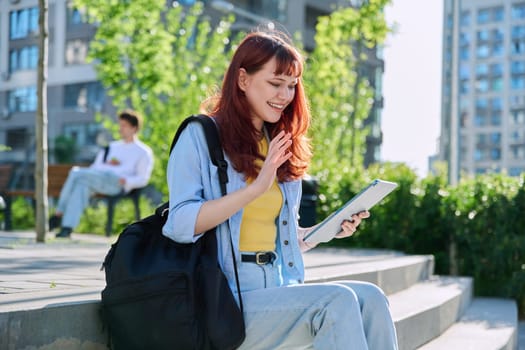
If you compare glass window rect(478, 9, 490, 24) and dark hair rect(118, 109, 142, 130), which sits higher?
glass window rect(478, 9, 490, 24)

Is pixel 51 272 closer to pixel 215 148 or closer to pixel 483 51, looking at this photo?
pixel 215 148

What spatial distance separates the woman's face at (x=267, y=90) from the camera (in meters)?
3.36

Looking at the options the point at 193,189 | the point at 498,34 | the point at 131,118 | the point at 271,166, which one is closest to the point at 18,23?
the point at 131,118

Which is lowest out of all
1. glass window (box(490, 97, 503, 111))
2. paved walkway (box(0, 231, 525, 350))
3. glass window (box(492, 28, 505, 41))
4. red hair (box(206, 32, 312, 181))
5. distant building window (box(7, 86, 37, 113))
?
paved walkway (box(0, 231, 525, 350))

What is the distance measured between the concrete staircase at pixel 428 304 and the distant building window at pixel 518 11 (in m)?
112

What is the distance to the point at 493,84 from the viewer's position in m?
116

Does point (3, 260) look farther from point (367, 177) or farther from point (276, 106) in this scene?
point (367, 177)

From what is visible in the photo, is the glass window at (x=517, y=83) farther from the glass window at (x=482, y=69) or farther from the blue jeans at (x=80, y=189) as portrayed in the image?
the blue jeans at (x=80, y=189)

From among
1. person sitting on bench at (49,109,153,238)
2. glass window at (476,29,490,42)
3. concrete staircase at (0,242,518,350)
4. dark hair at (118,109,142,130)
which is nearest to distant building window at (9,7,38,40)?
dark hair at (118,109,142,130)

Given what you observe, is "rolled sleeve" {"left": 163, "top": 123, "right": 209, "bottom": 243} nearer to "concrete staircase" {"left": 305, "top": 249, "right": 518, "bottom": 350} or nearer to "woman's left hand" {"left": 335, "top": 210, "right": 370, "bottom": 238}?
"woman's left hand" {"left": 335, "top": 210, "right": 370, "bottom": 238}

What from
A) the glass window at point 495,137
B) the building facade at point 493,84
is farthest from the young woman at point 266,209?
the glass window at point 495,137

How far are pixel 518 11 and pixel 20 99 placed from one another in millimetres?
91954

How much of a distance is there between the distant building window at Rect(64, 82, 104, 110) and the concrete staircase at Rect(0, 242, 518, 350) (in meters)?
35.6

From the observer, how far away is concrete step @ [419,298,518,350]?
5637 millimetres
